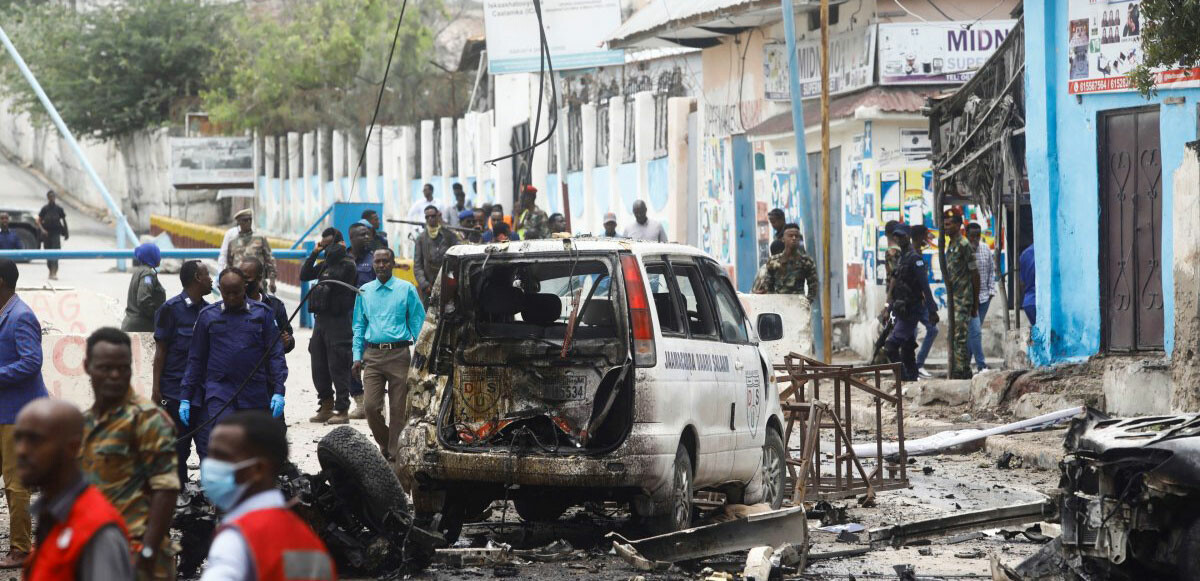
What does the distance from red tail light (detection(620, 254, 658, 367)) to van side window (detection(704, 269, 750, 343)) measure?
103 centimetres

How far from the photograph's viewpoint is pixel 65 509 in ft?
13.2

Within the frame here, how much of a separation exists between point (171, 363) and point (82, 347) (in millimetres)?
3743

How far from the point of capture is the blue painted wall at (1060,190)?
1490 cm

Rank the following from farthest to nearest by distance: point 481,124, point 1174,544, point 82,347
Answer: point 481,124
point 82,347
point 1174,544

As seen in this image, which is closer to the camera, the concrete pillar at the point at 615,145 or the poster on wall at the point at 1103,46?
the poster on wall at the point at 1103,46

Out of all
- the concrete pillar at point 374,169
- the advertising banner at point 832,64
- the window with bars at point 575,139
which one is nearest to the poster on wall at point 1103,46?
the advertising banner at point 832,64

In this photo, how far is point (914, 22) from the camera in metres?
20.0

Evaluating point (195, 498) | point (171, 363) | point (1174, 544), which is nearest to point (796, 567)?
point (1174, 544)

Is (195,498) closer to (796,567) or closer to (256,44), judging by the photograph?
(796,567)

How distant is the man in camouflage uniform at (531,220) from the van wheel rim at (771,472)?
385 inches

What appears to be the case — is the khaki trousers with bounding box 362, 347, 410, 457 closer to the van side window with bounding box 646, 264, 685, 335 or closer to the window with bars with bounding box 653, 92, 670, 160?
the van side window with bounding box 646, 264, 685, 335

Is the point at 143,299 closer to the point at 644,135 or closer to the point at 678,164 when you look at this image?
the point at 678,164

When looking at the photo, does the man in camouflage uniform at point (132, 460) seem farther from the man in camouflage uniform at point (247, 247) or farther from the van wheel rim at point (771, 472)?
the man in camouflage uniform at point (247, 247)

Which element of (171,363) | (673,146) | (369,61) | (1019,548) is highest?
(369,61)
